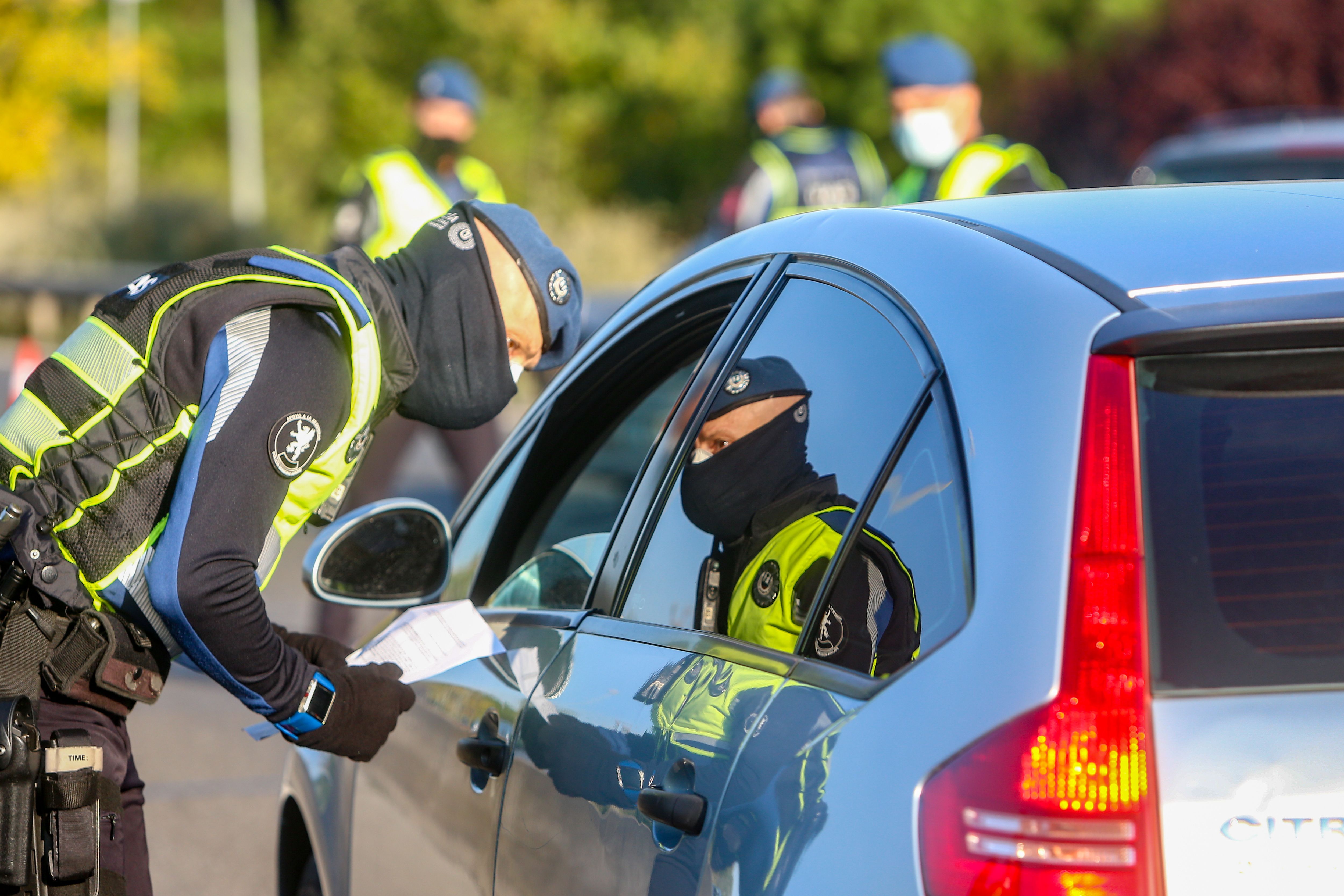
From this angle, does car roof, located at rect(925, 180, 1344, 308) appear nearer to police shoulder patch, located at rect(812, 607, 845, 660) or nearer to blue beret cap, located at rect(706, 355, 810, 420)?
blue beret cap, located at rect(706, 355, 810, 420)

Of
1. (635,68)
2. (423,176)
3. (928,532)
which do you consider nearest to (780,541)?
(928,532)

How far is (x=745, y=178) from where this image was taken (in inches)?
290

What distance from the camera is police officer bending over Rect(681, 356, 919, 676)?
163 cm

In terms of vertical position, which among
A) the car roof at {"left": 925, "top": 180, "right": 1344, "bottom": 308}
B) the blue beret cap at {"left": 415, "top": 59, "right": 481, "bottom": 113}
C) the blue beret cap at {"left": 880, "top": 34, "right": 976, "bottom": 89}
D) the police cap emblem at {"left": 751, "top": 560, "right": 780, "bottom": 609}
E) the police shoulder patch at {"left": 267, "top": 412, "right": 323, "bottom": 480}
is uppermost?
the blue beret cap at {"left": 415, "top": 59, "right": 481, "bottom": 113}

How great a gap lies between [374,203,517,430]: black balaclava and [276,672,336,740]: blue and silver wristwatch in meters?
0.45

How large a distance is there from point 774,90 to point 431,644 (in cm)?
616

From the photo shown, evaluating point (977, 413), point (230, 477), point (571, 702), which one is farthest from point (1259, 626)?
point (230, 477)

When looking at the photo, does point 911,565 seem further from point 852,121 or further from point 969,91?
point 852,121

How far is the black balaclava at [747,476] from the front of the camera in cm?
198

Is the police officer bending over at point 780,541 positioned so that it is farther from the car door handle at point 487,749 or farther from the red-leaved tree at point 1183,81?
the red-leaved tree at point 1183,81

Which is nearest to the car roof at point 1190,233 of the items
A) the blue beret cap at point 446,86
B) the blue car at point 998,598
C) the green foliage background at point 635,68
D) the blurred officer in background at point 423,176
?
the blue car at point 998,598

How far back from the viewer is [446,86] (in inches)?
280

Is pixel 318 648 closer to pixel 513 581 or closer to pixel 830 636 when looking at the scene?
pixel 513 581

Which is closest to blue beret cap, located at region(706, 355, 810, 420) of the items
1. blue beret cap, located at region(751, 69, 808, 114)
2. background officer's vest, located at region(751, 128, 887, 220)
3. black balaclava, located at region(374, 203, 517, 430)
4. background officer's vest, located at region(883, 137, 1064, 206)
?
black balaclava, located at region(374, 203, 517, 430)
